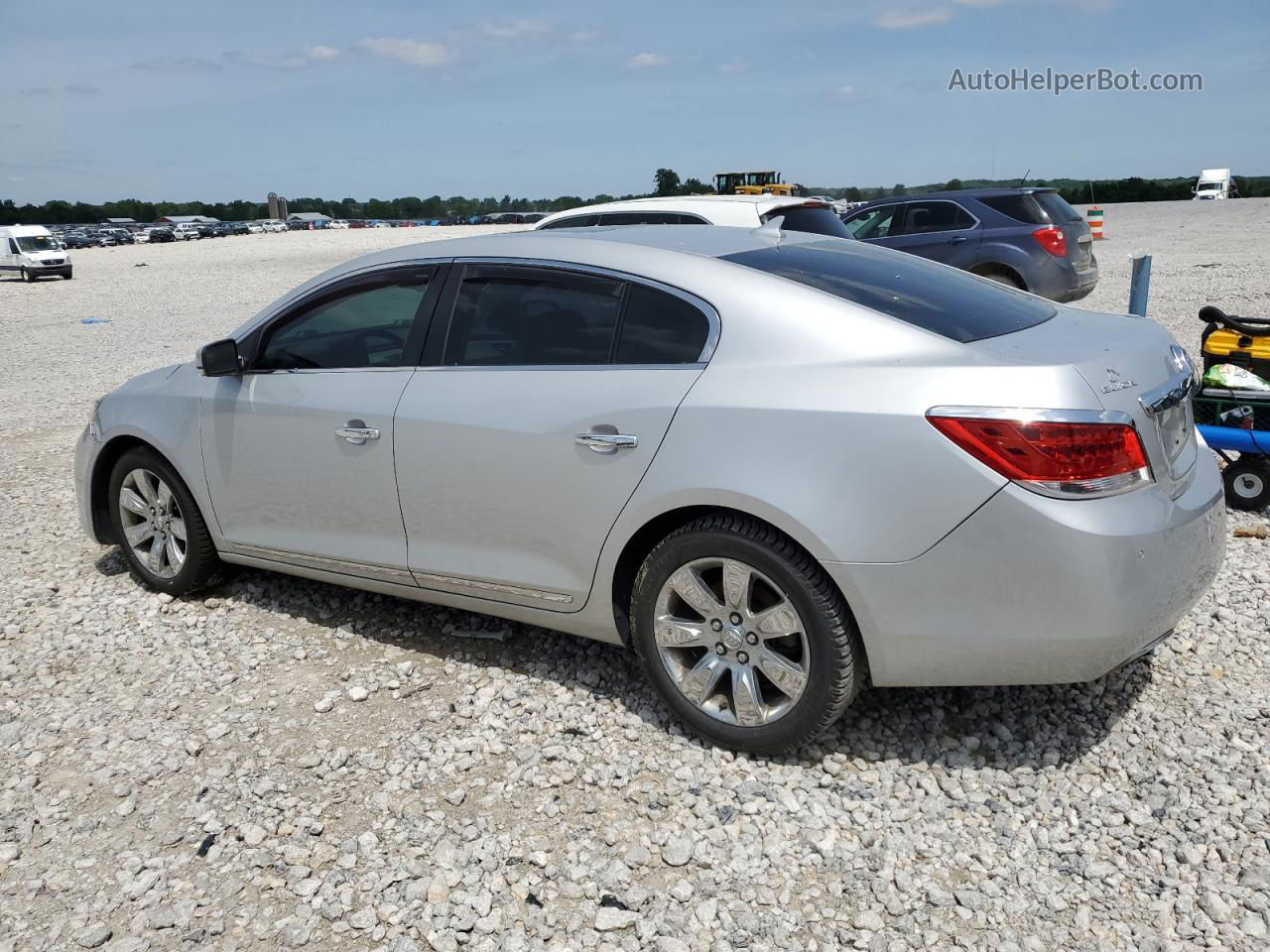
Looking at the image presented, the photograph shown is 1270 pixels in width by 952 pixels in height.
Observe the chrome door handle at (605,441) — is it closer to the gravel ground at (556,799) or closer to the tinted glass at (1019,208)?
the gravel ground at (556,799)

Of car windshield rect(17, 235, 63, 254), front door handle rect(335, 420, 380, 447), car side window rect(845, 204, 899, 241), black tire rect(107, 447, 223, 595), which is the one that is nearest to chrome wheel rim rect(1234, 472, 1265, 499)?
front door handle rect(335, 420, 380, 447)

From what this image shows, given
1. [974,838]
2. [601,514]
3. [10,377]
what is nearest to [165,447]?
[601,514]

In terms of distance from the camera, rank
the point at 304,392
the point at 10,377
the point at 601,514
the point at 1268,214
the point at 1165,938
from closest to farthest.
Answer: the point at 1165,938
the point at 601,514
the point at 304,392
the point at 10,377
the point at 1268,214

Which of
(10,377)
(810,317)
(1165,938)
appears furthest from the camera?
(10,377)

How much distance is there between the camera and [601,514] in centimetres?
359

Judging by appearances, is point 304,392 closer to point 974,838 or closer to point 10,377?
point 974,838

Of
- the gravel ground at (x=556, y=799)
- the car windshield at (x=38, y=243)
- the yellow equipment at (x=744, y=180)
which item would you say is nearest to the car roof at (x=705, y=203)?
the gravel ground at (x=556, y=799)

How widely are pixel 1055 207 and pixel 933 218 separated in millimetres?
1507

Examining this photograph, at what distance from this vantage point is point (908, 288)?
146 inches

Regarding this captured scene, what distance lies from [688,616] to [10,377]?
41.8ft

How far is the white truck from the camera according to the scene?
5709 cm

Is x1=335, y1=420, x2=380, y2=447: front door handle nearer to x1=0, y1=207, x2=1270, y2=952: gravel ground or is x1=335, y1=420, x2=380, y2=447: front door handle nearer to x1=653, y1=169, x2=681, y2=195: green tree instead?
x1=0, y1=207, x2=1270, y2=952: gravel ground

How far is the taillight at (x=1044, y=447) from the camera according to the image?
291 centimetres

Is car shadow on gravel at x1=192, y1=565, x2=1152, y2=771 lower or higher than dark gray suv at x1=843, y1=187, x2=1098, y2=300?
lower
